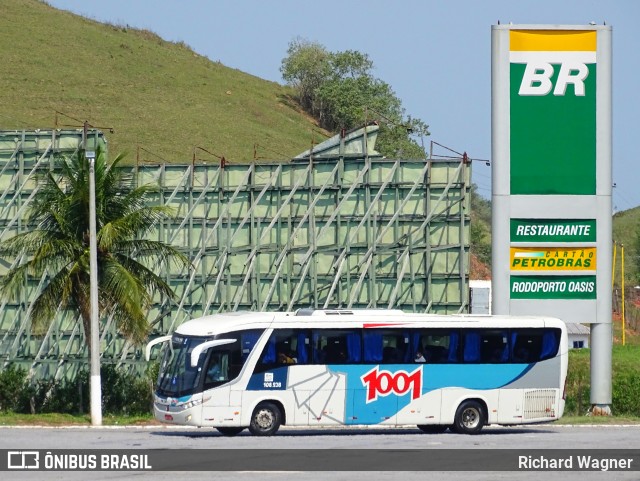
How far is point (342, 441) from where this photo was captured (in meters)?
27.6

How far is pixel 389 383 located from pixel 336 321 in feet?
6.44

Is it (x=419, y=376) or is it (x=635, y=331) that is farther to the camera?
(x=635, y=331)

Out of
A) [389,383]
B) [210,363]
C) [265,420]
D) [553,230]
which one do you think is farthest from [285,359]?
[553,230]

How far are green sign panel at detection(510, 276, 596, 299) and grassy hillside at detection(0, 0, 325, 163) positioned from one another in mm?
54197

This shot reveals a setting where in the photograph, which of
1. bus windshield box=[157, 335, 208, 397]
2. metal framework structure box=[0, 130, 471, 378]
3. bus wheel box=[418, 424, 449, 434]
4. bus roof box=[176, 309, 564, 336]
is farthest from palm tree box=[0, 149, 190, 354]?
metal framework structure box=[0, 130, 471, 378]

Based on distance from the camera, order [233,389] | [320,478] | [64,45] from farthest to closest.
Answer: [64,45] < [233,389] < [320,478]

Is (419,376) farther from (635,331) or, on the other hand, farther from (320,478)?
(635,331)

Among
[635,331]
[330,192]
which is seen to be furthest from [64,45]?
[330,192]

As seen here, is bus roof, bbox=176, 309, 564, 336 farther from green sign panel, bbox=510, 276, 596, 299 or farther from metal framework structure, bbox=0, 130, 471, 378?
metal framework structure, bbox=0, 130, 471, 378

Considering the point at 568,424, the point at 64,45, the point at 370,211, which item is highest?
the point at 64,45

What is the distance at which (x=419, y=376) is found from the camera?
30859 millimetres

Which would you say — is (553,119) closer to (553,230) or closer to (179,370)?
(553,230)

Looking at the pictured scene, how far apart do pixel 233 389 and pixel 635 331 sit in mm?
68643

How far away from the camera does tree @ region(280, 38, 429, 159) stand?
363 ft
